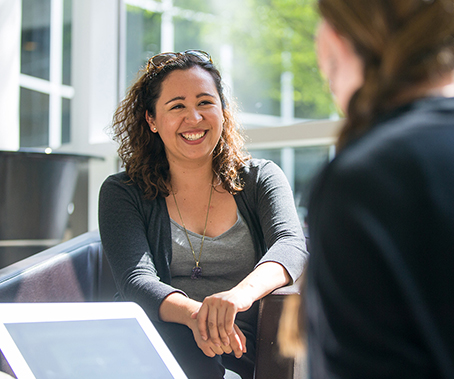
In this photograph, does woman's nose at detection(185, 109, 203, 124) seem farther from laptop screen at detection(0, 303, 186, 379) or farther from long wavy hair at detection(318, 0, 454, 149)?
long wavy hair at detection(318, 0, 454, 149)

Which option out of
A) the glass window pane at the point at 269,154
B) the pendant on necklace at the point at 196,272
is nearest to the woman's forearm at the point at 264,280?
the pendant on necklace at the point at 196,272

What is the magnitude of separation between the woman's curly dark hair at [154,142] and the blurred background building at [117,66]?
0.82 m

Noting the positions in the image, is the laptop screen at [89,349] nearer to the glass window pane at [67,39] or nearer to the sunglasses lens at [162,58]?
the sunglasses lens at [162,58]

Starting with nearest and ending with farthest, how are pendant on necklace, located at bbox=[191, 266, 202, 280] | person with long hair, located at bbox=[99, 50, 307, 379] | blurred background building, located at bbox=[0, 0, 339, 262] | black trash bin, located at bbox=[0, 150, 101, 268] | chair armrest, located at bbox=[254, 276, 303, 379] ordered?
chair armrest, located at bbox=[254, 276, 303, 379]
person with long hair, located at bbox=[99, 50, 307, 379]
pendant on necklace, located at bbox=[191, 266, 202, 280]
black trash bin, located at bbox=[0, 150, 101, 268]
blurred background building, located at bbox=[0, 0, 339, 262]

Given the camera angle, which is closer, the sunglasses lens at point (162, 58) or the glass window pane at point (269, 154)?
the sunglasses lens at point (162, 58)

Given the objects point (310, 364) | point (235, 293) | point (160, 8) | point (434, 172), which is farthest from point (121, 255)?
point (160, 8)

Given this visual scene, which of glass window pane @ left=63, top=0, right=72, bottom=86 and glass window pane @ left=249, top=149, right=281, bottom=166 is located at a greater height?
glass window pane @ left=63, top=0, right=72, bottom=86

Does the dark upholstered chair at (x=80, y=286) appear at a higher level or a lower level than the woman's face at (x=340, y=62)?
lower

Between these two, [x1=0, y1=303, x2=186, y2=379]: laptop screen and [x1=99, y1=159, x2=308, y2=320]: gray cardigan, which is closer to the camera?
[x1=0, y1=303, x2=186, y2=379]: laptop screen

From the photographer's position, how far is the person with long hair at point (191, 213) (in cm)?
119

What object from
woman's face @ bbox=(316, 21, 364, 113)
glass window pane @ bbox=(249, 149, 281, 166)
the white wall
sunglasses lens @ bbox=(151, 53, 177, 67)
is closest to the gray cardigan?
sunglasses lens @ bbox=(151, 53, 177, 67)

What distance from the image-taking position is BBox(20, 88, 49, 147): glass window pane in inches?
118

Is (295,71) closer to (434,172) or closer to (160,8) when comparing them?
(160,8)

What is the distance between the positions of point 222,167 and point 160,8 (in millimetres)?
2067
